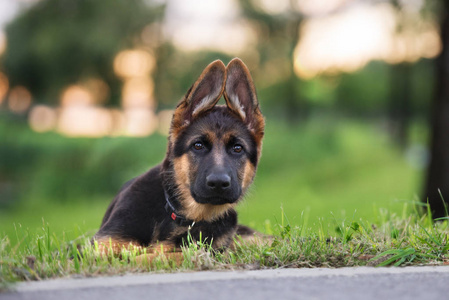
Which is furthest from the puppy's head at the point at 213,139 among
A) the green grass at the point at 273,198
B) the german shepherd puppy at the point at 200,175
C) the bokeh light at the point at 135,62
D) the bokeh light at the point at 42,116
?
the bokeh light at the point at 42,116

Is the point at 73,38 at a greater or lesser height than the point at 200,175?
greater

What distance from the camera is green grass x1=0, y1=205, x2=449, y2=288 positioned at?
467cm

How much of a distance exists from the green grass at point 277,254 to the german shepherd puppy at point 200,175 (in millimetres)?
242

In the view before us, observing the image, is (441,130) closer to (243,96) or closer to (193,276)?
(243,96)

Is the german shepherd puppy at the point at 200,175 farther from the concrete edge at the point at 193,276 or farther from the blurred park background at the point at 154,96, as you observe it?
the blurred park background at the point at 154,96

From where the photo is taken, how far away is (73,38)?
2462cm

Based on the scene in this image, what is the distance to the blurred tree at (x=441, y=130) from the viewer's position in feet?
35.6

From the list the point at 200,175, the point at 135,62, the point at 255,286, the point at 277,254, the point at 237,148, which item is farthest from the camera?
the point at 135,62

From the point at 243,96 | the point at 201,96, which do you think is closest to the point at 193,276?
the point at 201,96

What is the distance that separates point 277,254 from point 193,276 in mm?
1021

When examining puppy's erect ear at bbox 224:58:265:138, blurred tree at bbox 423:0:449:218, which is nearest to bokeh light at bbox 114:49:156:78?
blurred tree at bbox 423:0:449:218

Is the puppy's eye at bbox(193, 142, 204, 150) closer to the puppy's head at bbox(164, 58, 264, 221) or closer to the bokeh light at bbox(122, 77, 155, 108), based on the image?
the puppy's head at bbox(164, 58, 264, 221)

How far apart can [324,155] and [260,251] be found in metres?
16.0

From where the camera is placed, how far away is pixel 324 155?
819 inches
